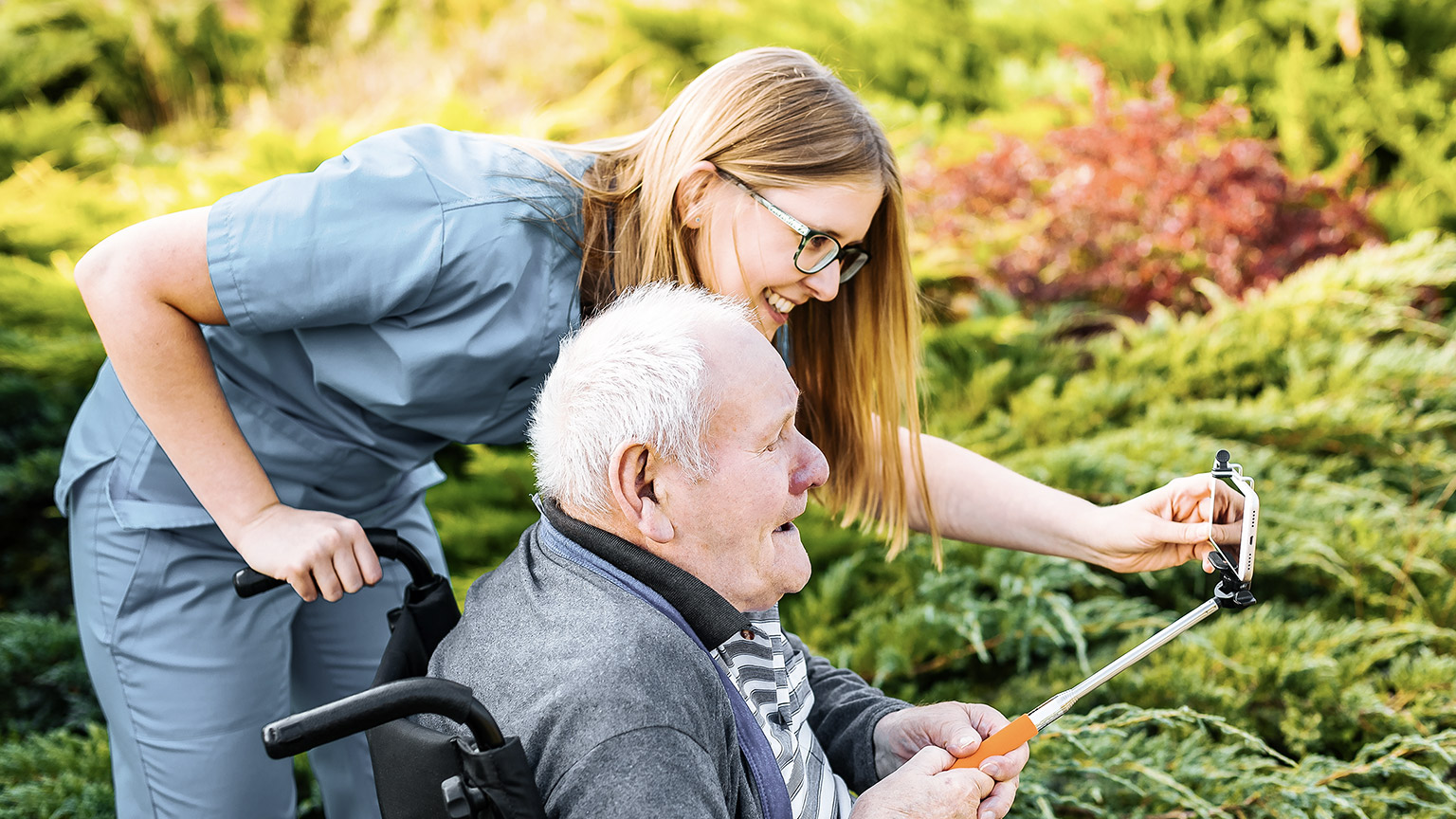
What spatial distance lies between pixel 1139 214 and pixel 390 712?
12.9ft

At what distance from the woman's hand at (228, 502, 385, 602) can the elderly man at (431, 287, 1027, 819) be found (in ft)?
0.74

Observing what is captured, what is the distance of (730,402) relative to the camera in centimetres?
144

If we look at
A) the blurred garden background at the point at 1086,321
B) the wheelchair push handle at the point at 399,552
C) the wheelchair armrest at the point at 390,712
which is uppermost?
the wheelchair armrest at the point at 390,712

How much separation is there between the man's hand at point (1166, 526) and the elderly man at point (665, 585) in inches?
17.9

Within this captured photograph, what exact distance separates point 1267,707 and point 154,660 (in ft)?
7.86

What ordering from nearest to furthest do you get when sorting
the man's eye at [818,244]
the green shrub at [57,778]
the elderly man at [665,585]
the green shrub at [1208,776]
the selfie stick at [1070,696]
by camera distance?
the elderly man at [665,585] → the selfie stick at [1070,696] → the man's eye at [818,244] → the green shrub at [1208,776] → the green shrub at [57,778]

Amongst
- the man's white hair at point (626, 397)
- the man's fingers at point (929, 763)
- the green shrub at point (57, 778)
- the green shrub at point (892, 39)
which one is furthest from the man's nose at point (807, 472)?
the green shrub at point (892, 39)

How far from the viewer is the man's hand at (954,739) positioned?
1.51 m

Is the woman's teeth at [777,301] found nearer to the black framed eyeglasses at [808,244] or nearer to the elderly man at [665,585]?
the black framed eyeglasses at [808,244]

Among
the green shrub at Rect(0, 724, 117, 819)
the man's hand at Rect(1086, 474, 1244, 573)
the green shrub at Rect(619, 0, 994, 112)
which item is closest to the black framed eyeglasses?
the man's hand at Rect(1086, 474, 1244, 573)

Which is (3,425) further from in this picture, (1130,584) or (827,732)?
(1130,584)

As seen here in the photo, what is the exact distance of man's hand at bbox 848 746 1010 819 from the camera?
1406 mm

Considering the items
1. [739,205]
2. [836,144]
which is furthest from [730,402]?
[836,144]

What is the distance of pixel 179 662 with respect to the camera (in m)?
1.79
